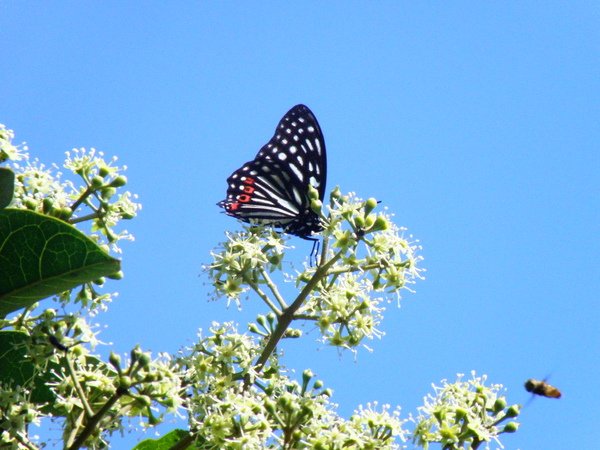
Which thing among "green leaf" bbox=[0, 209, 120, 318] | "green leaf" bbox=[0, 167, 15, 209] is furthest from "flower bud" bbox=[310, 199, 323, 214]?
"green leaf" bbox=[0, 167, 15, 209]

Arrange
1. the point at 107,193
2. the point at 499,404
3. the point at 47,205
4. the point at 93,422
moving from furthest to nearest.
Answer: the point at 107,193
the point at 499,404
the point at 47,205
the point at 93,422

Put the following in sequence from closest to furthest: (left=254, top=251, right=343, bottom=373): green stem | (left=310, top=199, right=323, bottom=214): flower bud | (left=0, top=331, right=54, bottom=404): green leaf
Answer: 1. (left=0, top=331, right=54, bottom=404): green leaf
2. (left=254, top=251, right=343, bottom=373): green stem
3. (left=310, top=199, right=323, bottom=214): flower bud

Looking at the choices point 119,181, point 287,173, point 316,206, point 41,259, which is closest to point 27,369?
point 41,259

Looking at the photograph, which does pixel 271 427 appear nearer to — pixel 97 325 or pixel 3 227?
pixel 97 325

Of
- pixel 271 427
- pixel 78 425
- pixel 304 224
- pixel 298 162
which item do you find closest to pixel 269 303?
pixel 271 427

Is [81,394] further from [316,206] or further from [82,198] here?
[316,206]

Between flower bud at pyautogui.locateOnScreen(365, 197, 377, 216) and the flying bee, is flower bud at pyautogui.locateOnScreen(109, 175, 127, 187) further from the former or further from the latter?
the flying bee
